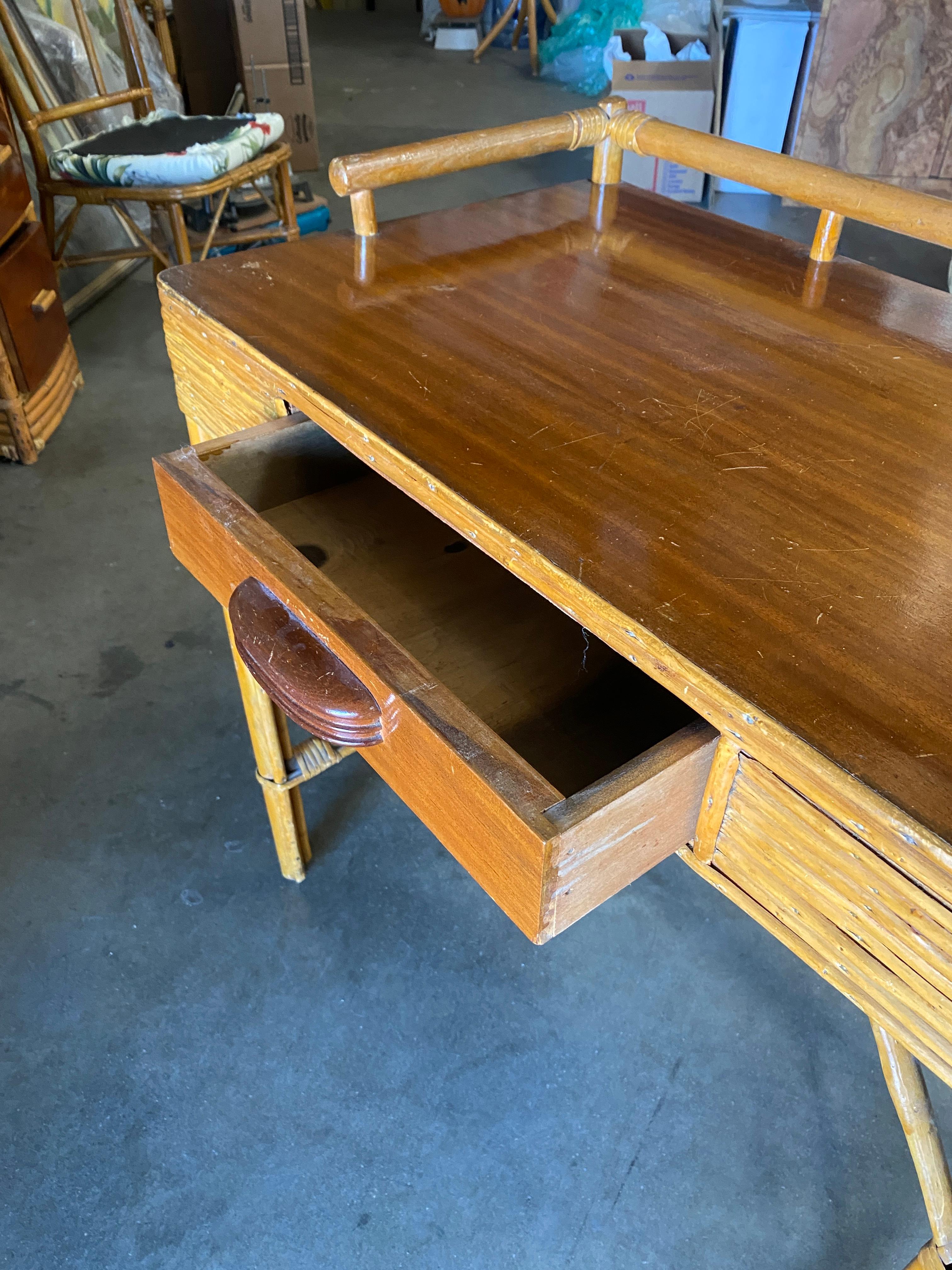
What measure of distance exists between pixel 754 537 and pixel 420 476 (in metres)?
0.24

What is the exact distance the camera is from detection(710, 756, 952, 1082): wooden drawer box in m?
0.50

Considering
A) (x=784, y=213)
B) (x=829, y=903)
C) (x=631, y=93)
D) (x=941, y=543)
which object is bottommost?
(x=784, y=213)

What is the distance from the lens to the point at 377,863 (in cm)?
131

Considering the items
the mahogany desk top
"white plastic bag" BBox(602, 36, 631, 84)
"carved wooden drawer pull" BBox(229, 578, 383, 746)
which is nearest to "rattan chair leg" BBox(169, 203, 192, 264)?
the mahogany desk top

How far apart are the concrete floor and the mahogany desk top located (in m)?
0.61

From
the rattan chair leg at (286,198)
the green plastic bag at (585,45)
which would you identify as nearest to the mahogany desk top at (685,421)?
the rattan chair leg at (286,198)

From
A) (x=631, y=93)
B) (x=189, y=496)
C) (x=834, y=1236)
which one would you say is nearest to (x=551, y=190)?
(x=189, y=496)

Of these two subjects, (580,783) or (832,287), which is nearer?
(580,783)

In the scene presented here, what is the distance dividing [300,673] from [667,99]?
294 centimetres

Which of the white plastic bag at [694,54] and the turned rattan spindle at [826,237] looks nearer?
the turned rattan spindle at [826,237]

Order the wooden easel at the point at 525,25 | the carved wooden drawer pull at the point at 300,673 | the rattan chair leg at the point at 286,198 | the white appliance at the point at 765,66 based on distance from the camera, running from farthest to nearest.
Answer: the wooden easel at the point at 525,25
the white appliance at the point at 765,66
the rattan chair leg at the point at 286,198
the carved wooden drawer pull at the point at 300,673

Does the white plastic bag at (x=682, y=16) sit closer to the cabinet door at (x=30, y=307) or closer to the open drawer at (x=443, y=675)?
the cabinet door at (x=30, y=307)

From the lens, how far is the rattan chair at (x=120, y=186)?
218cm

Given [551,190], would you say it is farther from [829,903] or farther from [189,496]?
[829,903]
